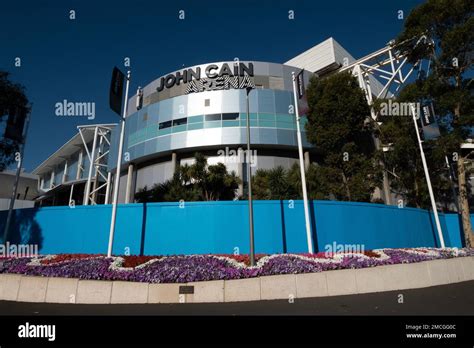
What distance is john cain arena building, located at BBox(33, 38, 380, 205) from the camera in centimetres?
2966

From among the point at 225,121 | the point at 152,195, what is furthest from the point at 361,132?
the point at 152,195

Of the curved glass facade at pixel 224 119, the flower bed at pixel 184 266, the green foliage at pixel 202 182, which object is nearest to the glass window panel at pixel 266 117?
the curved glass facade at pixel 224 119

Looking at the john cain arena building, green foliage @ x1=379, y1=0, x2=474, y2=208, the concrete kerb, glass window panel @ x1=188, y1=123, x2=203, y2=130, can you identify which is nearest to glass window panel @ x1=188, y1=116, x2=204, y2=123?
the john cain arena building

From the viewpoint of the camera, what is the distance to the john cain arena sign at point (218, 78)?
3157cm

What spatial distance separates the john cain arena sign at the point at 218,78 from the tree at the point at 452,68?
1594cm

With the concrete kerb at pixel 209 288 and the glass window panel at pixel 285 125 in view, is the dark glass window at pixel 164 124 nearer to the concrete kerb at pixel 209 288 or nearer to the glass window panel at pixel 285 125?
the glass window panel at pixel 285 125

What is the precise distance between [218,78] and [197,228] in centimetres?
2253

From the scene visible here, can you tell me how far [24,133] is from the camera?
15.5m

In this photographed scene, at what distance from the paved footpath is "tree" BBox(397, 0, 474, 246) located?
14.9 meters

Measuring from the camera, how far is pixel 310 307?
823cm

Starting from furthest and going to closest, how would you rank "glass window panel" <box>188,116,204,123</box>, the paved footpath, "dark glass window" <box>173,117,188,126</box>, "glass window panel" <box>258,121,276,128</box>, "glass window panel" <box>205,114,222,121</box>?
"dark glass window" <box>173,117,188,126</box>
"glass window panel" <box>188,116,204,123</box>
"glass window panel" <box>205,114,222,121</box>
"glass window panel" <box>258,121,276,128</box>
the paved footpath

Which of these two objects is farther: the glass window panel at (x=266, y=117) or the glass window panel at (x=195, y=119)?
the glass window panel at (x=195, y=119)

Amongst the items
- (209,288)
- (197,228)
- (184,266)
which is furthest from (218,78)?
(209,288)

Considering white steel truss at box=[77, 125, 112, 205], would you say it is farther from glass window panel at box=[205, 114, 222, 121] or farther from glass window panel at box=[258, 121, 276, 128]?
glass window panel at box=[258, 121, 276, 128]
